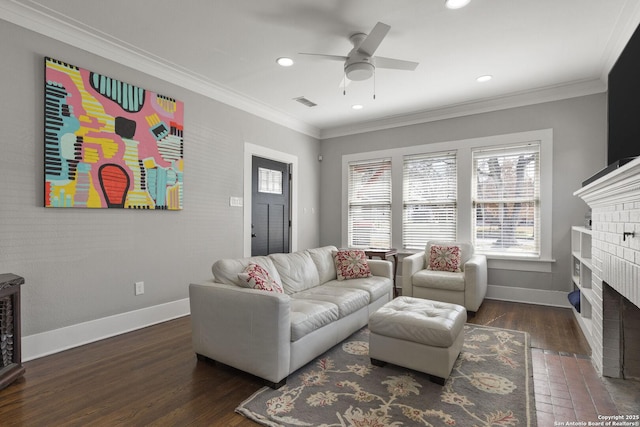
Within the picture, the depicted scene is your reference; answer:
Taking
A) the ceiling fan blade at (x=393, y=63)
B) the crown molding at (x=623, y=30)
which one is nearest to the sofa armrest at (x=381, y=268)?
the ceiling fan blade at (x=393, y=63)

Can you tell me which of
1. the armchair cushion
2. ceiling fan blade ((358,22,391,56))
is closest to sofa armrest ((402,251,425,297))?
the armchair cushion

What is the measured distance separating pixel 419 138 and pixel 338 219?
1.97 m

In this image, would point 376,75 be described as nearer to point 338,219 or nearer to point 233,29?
point 233,29

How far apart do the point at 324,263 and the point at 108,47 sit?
3.02 m

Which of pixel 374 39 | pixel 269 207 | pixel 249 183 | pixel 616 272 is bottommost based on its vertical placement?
pixel 616 272

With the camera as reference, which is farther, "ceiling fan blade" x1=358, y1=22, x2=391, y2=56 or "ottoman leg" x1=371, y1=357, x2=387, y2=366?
"ottoman leg" x1=371, y1=357, x2=387, y2=366

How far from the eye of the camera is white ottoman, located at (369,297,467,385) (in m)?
2.22

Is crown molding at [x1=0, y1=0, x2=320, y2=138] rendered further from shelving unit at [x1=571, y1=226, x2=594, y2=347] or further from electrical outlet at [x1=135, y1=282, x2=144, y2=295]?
shelving unit at [x1=571, y1=226, x2=594, y2=347]

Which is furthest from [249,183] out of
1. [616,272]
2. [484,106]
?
[616,272]

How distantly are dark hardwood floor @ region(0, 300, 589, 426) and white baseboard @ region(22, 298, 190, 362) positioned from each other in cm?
8

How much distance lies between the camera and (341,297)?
2939 mm

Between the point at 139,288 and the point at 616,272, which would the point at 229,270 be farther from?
the point at 616,272

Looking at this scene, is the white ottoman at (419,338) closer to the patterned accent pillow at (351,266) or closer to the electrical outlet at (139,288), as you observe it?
the patterned accent pillow at (351,266)

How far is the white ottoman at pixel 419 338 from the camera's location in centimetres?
222
